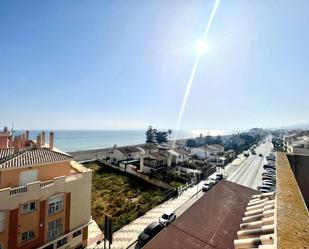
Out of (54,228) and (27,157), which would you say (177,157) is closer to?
(54,228)

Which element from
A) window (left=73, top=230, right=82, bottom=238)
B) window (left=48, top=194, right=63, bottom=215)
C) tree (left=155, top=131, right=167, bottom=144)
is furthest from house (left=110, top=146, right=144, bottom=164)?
window (left=48, top=194, right=63, bottom=215)

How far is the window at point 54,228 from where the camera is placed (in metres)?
14.3

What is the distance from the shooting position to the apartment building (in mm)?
12320

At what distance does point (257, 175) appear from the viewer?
36.6 m

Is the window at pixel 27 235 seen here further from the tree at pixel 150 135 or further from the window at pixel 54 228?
the tree at pixel 150 135

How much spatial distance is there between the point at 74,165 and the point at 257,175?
31560 mm

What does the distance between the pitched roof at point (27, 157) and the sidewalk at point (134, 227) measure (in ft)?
25.4

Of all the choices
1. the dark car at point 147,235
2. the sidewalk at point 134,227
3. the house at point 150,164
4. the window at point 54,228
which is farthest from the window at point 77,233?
the house at point 150,164

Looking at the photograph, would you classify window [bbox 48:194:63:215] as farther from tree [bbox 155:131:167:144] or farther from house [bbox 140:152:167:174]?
tree [bbox 155:131:167:144]

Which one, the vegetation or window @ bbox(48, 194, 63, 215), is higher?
window @ bbox(48, 194, 63, 215)

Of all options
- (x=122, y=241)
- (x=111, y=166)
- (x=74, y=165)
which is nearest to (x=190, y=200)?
(x=122, y=241)

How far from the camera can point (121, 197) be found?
1063 inches

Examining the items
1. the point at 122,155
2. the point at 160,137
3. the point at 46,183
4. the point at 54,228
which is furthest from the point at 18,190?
the point at 160,137

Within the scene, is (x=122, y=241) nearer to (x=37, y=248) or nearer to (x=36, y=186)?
(x=37, y=248)
